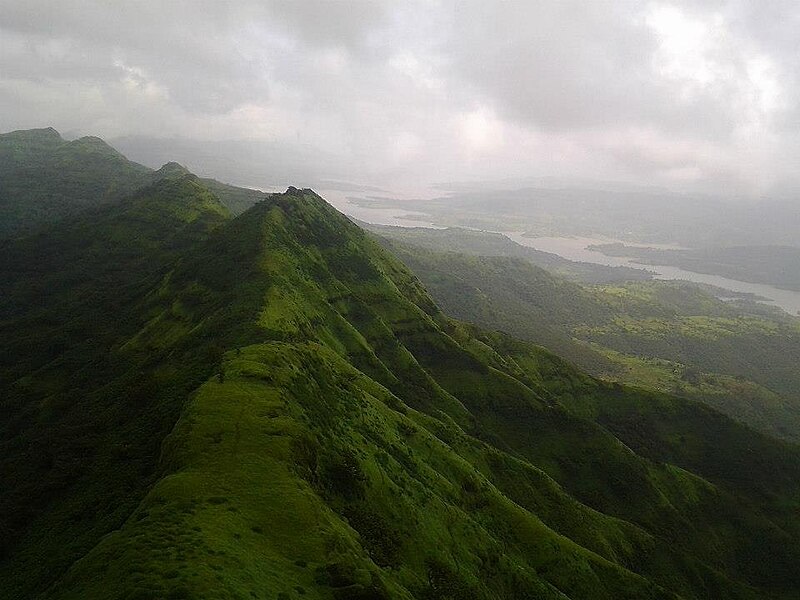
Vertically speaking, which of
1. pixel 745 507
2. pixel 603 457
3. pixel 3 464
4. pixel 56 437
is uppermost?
pixel 56 437

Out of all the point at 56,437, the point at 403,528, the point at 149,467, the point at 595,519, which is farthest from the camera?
the point at 595,519

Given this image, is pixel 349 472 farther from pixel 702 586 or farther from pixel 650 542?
pixel 702 586

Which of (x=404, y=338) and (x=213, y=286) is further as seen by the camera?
(x=404, y=338)

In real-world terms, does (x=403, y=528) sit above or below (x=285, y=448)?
below

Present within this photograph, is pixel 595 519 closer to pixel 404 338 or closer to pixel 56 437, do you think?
pixel 404 338

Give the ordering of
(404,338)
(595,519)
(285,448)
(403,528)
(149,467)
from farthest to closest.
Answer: (404,338), (595,519), (403,528), (149,467), (285,448)

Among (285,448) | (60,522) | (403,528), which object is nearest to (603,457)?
(403,528)

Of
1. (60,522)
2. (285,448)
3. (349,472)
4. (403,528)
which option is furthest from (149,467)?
(403,528)
